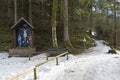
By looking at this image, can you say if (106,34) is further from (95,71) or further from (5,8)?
(95,71)

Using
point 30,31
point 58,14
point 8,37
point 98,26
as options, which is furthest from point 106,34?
point 30,31

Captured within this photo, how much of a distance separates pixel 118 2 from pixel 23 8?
1364 centimetres

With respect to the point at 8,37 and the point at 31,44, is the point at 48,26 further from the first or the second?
the point at 31,44

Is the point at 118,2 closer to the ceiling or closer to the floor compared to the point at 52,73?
closer to the ceiling

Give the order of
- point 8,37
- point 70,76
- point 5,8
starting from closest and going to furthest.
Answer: point 70,76
point 8,37
point 5,8

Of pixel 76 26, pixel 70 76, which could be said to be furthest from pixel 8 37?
pixel 70 76

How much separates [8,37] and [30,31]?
7299 mm

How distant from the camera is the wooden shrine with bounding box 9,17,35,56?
835 inches

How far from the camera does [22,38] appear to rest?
2184 centimetres

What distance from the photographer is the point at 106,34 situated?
41.8 metres

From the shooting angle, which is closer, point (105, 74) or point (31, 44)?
point (105, 74)

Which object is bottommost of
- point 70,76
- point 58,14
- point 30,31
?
point 70,76

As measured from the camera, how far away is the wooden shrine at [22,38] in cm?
2120

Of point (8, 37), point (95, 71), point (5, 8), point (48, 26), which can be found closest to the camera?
point (95, 71)
